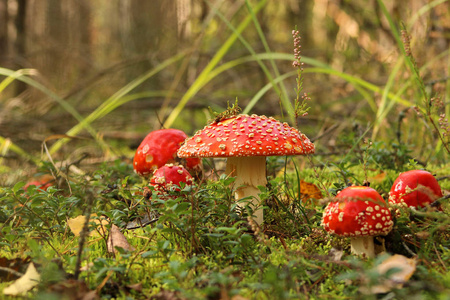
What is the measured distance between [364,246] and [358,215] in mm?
230

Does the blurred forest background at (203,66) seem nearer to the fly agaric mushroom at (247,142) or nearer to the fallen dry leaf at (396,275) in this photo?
the fly agaric mushroom at (247,142)

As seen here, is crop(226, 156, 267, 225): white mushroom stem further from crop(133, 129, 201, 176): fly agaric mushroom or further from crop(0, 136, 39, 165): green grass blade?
crop(0, 136, 39, 165): green grass blade

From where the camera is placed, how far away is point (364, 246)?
183 cm

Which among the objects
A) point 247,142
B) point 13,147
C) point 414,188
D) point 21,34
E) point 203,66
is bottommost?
point 13,147

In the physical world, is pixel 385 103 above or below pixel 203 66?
below

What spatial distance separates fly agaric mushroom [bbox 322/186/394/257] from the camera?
1.68 metres

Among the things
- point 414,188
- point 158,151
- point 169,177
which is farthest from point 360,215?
point 158,151

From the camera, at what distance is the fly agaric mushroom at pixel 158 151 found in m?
2.75

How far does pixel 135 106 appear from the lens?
6.35 meters

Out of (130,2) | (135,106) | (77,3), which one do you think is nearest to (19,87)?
(135,106)

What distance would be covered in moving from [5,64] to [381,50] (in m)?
6.14

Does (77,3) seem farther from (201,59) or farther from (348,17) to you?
(348,17)

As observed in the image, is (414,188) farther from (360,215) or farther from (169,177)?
(169,177)

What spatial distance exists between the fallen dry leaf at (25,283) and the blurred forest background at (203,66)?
277 centimetres
